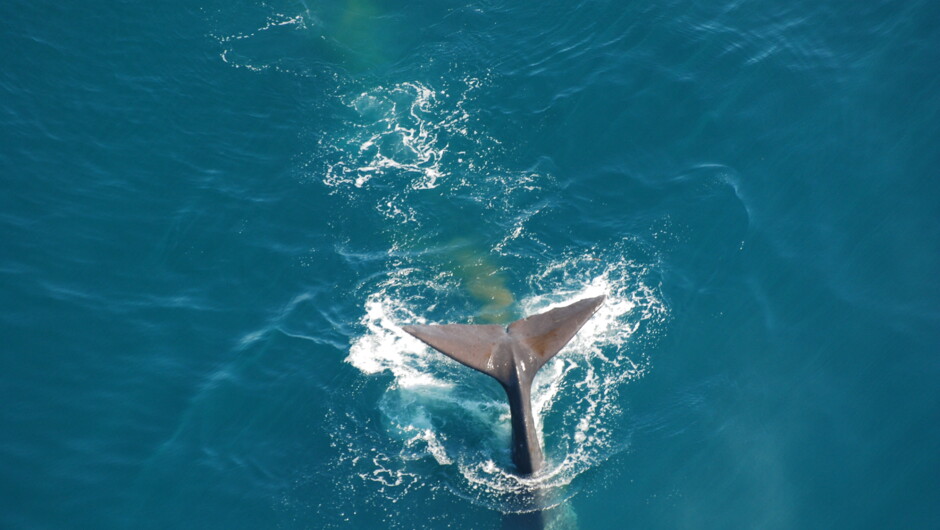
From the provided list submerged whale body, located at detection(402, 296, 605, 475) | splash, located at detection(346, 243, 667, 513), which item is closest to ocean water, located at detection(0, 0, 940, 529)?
splash, located at detection(346, 243, 667, 513)

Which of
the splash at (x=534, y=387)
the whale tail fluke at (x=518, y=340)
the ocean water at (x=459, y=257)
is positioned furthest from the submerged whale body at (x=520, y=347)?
the ocean water at (x=459, y=257)

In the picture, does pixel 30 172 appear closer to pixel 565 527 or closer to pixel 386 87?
pixel 386 87

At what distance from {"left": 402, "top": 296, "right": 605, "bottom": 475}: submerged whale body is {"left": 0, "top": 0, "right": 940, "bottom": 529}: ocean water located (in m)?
2.35

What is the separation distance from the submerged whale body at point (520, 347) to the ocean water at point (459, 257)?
7.69 feet

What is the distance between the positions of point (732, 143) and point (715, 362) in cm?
1202

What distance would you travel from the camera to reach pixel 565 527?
33438 mm

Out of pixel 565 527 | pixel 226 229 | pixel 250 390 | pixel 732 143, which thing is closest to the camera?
pixel 565 527

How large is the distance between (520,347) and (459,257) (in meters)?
7.14

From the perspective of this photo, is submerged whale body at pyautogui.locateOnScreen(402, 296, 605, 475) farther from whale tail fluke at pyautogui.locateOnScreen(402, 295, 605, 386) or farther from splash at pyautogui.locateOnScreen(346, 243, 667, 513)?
splash at pyautogui.locateOnScreen(346, 243, 667, 513)

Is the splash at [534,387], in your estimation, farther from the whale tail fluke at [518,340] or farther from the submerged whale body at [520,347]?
the whale tail fluke at [518,340]

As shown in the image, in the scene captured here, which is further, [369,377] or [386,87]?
[386,87]

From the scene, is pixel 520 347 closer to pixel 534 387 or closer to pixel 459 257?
pixel 534 387

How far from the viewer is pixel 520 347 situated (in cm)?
3347

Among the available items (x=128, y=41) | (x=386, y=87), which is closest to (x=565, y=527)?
(x=386, y=87)
